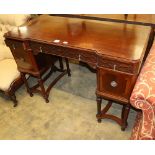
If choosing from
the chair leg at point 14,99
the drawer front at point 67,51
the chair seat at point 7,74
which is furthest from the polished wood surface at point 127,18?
the chair leg at point 14,99

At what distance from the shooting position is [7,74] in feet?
6.49

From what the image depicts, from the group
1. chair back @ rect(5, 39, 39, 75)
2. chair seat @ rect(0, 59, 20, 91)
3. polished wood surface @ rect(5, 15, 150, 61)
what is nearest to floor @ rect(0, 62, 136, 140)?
chair seat @ rect(0, 59, 20, 91)

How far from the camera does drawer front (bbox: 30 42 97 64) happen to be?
1413 mm

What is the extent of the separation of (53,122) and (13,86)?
1.96 feet

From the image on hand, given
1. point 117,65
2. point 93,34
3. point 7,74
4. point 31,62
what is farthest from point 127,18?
point 7,74

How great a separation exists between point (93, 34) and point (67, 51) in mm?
279

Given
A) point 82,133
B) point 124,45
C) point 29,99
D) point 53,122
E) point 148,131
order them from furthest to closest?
point 29,99 < point 53,122 < point 82,133 < point 124,45 < point 148,131

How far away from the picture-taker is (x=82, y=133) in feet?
5.78

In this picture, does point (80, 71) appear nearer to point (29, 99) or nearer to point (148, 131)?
point (29, 99)

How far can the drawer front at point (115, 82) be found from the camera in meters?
1.34

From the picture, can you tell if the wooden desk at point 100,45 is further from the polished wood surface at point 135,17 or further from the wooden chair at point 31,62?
the polished wood surface at point 135,17
